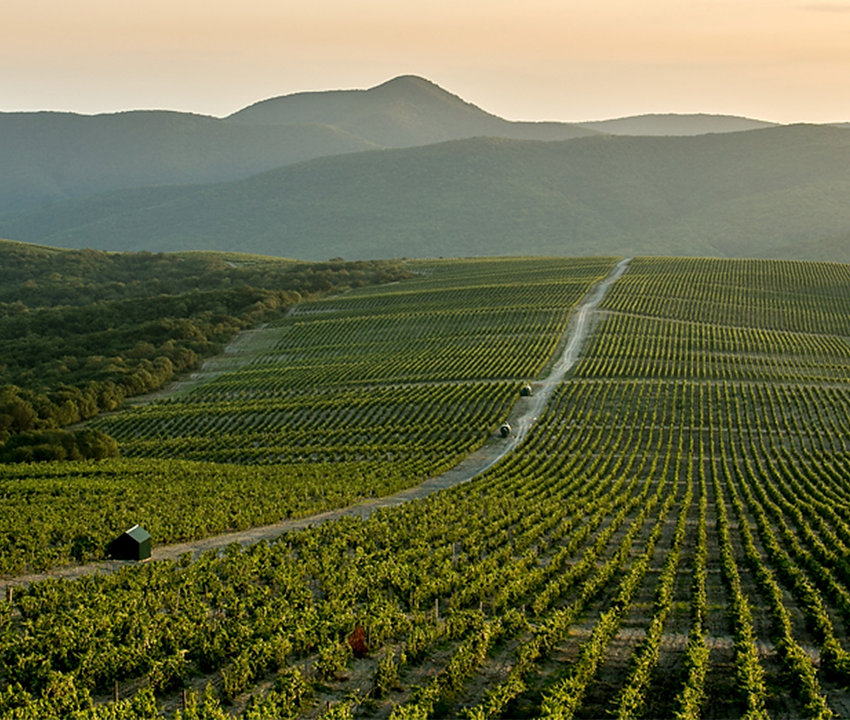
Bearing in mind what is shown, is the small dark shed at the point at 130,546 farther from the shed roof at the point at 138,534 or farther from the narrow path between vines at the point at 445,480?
the narrow path between vines at the point at 445,480

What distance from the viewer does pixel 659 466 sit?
60.5 metres

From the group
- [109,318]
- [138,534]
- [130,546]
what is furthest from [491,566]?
[109,318]

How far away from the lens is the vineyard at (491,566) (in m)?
22.0

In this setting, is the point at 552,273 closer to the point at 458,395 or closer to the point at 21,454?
the point at 458,395

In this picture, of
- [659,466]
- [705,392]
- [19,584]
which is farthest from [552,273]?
[19,584]

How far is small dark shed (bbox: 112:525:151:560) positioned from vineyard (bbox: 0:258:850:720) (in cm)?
271

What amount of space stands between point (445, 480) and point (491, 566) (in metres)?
24.0

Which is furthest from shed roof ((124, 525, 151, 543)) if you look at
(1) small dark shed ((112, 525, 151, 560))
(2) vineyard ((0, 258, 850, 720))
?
(2) vineyard ((0, 258, 850, 720))

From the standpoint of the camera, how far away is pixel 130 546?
34.6 metres

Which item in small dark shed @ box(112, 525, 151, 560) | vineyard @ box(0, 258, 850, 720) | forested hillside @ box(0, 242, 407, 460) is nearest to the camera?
vineyard @ box(0, 258, 850, 720)

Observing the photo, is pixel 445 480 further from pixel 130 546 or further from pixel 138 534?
pixel 130 546

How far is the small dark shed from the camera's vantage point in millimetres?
34531

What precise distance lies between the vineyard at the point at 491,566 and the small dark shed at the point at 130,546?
2715mm

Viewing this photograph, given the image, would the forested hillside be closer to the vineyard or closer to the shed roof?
the vineyard
